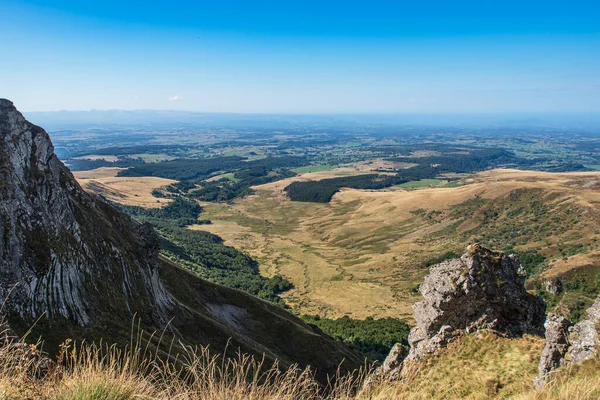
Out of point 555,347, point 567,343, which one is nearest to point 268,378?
point 555,347

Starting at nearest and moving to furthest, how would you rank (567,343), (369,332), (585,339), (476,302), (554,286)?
(585,339), (567,343), (476,302), (369,332), (554,286)

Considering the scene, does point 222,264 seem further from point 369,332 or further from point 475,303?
point 475,303

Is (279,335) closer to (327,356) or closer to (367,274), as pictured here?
(327,356)

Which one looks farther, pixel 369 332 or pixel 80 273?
pixel 369 332

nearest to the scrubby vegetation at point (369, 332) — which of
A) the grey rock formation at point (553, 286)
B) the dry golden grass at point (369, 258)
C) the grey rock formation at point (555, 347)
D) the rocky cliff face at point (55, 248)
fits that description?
the dry golden grass at point (369, 258)

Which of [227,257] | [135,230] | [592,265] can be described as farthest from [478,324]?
[227,257]

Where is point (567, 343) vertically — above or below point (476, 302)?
above

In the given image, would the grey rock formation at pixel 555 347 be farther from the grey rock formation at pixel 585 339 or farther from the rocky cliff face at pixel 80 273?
the rocky cliff face at pixel 80 273
